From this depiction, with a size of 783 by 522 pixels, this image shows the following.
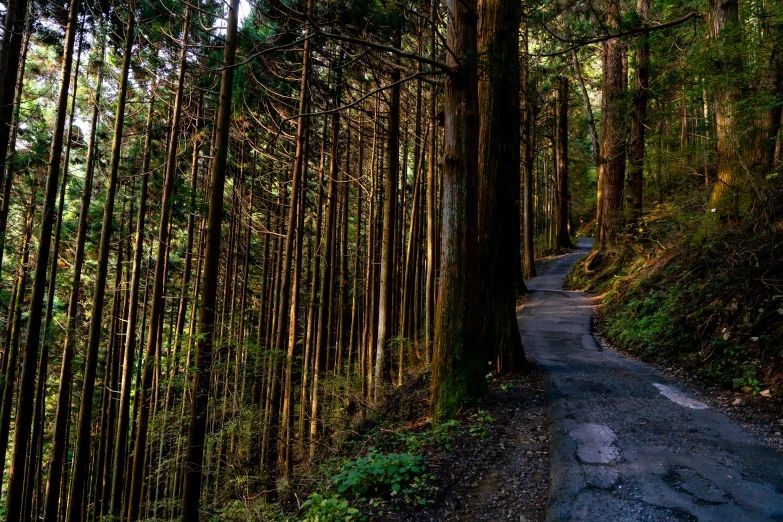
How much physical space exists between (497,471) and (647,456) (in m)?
1.26

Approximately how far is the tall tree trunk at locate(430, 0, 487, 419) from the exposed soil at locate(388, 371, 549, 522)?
1.42ft

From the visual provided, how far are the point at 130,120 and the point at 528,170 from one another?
1379 cm

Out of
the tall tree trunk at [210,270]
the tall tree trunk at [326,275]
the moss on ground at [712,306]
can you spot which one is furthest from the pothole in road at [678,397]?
the tall tree trunk at [326,275]

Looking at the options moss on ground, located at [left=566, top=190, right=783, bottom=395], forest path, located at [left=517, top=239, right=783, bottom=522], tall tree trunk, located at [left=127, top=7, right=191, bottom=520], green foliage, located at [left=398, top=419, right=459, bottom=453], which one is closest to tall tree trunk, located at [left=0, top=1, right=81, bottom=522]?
tall tree trunk, located at [left=127, top=7, right=191, bottom=520]

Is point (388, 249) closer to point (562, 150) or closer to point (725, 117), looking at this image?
point (725, 117)

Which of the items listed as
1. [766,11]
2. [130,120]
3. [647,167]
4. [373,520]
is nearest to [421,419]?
[373,520]

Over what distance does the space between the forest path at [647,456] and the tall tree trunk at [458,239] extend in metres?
1.10

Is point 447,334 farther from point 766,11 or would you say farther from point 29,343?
point 766,11

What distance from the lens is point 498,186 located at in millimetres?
6059

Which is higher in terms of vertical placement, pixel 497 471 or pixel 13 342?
pixel 13 342

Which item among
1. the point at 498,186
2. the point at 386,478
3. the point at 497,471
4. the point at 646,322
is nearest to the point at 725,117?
the point at 646,322

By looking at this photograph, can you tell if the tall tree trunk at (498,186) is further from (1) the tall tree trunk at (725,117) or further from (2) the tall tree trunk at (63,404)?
(2) the tall tree trunk at (63,404)

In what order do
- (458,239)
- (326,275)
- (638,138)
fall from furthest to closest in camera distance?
(638,138) < (326,275) < (458,239)

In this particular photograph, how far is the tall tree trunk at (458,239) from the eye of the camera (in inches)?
183
